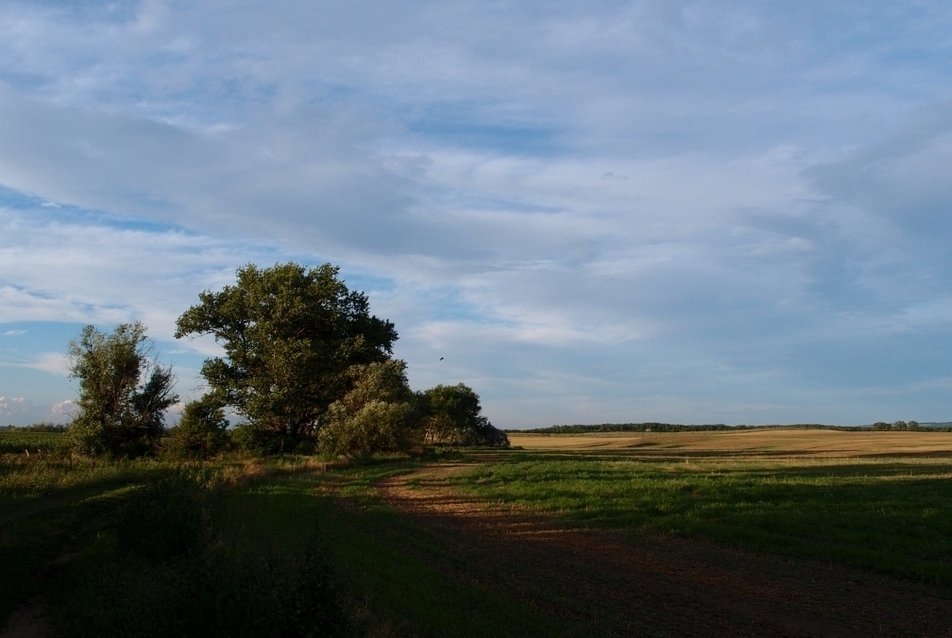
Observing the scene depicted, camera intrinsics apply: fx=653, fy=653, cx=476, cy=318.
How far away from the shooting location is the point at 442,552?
12.5 metres

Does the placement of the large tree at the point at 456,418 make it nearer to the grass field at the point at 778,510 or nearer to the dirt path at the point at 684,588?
the grass field at the point at 778,510

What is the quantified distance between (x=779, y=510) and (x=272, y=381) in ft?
120

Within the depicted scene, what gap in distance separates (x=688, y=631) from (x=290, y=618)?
503 centimetres

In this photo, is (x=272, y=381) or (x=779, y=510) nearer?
(x=779, y=510)

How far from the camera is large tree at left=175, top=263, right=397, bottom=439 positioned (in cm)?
4519

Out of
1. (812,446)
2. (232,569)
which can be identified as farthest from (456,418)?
(232,569)

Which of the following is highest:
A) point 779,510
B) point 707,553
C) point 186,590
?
point 186,590

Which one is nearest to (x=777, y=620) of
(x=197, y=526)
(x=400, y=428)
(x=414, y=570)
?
(x=414, y=570)

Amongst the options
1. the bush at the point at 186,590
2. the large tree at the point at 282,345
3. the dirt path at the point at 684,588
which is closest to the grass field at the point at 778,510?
the dirt path at the point at 684,588

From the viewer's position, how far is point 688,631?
8.25 meters

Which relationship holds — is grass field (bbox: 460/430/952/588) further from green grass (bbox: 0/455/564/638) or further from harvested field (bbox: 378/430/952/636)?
green grass (bbox: 0/455/564/638)

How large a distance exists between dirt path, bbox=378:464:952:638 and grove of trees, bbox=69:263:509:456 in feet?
96.1

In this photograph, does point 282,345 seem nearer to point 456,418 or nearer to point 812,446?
point 456,418

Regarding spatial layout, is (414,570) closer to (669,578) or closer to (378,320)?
(669,578)
